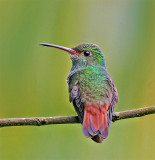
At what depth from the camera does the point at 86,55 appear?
420 cm

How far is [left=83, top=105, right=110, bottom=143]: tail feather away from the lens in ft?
9.82

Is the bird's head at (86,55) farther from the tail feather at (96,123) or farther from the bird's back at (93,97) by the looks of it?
the tail feather at (96,123)

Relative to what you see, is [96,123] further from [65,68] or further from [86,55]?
[65,68]

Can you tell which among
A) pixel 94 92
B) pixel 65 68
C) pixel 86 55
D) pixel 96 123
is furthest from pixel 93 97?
pixel 65 68

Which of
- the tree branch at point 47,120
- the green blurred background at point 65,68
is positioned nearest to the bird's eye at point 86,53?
the green blurred background at point 65,68

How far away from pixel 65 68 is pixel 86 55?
43cm

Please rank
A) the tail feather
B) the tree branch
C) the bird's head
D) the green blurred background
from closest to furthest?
1. the tree branch
2. the tail feather
3. the green blurred background
4. the bird's head

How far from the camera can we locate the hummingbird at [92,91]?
306cm

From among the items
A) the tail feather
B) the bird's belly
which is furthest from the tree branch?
the bird's belly

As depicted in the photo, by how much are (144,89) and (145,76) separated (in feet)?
0.44

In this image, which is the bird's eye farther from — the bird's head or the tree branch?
the tree branch

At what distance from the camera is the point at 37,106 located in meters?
3.76

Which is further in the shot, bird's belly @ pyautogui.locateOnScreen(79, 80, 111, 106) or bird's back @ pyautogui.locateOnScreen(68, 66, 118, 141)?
bird's belly @ pyautogui.locateOnScreen(79, 80, 111, 106)

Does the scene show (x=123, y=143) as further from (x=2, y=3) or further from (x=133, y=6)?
(x=2, y=3)
